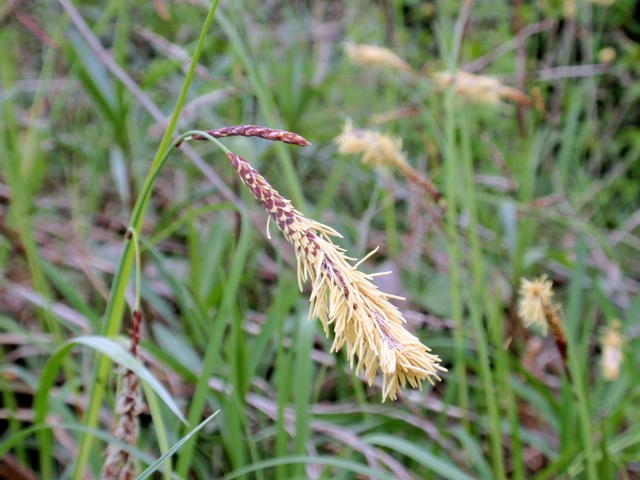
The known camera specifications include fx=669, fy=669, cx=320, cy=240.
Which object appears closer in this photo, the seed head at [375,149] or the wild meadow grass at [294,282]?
the wild meadow grass at [294,282]

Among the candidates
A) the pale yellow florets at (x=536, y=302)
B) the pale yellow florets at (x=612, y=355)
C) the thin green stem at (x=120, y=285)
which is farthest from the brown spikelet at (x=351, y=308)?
the pale yellow florets at (x=612, y=355)

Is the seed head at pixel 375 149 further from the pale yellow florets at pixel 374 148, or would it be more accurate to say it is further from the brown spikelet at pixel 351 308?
the brown spikelet at pixel 351 308

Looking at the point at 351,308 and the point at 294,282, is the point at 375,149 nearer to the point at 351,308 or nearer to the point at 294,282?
the point at 294,282

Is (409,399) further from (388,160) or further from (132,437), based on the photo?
(132,437)

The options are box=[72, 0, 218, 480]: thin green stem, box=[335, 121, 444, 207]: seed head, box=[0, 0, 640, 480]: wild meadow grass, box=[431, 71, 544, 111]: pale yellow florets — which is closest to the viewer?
box=[72, 0, 218, 480]: thin green stem

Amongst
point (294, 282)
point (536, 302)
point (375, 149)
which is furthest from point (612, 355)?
point (294, 282)

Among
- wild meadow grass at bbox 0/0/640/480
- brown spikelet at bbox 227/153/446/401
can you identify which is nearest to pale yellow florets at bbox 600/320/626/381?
wild meadow grass at bbox 0/0/640/480

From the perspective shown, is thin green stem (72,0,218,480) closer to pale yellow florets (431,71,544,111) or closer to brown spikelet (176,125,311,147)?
brown spikelet (176,125,311,147)
